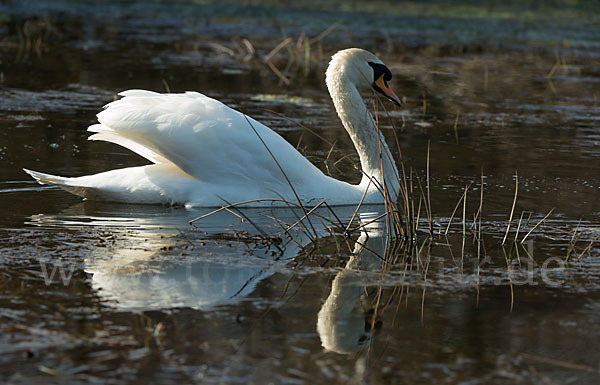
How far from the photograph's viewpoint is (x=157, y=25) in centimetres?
2278

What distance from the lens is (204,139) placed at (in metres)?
7.26

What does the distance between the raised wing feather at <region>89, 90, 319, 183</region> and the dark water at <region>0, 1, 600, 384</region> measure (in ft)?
1.08

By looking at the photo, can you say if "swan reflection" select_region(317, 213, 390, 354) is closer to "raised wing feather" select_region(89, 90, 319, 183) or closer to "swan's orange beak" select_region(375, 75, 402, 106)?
"raised wing feather" select_region(89, 90, 319, 183)

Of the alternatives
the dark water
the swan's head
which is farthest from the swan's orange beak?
the dark water

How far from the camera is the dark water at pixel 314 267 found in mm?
4203

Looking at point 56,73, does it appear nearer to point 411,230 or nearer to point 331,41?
point 331,41

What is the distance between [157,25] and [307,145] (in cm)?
1338

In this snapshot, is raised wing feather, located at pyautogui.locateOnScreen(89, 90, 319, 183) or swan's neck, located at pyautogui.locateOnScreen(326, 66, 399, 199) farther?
swan's neck, located at pyautogui.locateOnScreen(326, 66, 399, 199)

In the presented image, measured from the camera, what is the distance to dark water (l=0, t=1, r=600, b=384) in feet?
13.8

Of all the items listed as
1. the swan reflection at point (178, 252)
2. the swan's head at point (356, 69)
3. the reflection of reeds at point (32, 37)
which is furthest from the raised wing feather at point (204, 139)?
the reflection of reeds at point (32, 37)

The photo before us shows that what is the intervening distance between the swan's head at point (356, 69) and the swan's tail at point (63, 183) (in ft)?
7.15

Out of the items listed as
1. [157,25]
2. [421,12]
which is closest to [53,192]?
[157,25]

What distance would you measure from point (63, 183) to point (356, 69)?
2.54m

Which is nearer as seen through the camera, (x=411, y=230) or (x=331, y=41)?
(x=411, y=230)
